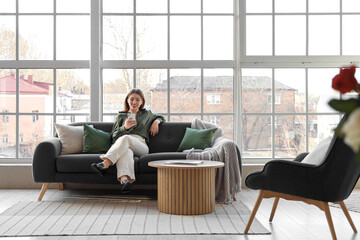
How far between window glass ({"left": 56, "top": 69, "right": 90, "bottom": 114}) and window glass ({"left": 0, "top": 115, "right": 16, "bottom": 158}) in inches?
25.0

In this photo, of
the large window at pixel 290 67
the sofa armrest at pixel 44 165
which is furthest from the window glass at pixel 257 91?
the sofa armrest at pixel 44 165

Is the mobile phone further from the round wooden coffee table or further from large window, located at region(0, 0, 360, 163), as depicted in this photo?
the round wooden coffee table

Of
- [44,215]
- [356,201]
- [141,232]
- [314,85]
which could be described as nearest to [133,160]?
[44,215]

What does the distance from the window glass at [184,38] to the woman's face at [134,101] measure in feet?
2.99

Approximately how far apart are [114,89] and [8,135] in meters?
1.57

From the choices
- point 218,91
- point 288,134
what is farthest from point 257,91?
point 288,134

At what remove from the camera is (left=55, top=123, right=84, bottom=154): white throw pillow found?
4762mm

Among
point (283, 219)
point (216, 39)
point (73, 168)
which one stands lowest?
point (283, 219)

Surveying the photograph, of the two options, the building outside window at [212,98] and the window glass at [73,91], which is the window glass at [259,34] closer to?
the building outside window at [212,98]

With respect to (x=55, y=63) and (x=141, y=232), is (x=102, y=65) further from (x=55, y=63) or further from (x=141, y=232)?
(x=141, y=232)

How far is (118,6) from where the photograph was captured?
573cm

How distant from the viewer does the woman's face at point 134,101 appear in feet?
16.8

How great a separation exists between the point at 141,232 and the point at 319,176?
1.36 meters

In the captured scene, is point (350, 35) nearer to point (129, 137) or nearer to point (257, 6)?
point (257, 6)
